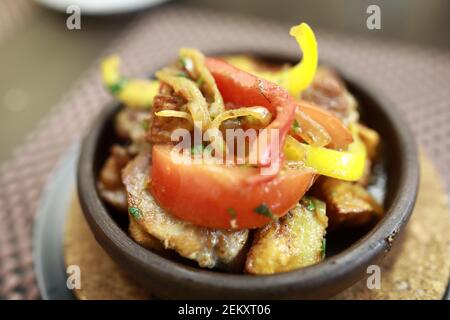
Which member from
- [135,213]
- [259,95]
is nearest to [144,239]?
[135,213]

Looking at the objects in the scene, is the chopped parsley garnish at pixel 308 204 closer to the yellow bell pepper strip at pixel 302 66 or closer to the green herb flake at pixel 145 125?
the yellow bell pepper strip at pixel 302 66

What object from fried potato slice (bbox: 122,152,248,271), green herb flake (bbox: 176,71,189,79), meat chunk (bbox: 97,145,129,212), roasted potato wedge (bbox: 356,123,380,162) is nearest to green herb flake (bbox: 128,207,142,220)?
fried potato slice (bbox: 122,152,248,271)

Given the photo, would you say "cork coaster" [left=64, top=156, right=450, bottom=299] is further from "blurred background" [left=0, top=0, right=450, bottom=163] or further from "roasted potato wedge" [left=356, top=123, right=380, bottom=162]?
"blurred background" [left=0, top=0, right=450, bottom=163]

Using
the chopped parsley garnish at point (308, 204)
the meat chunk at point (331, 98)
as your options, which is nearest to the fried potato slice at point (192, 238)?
the chopped parsley garnish at point (308, 204)

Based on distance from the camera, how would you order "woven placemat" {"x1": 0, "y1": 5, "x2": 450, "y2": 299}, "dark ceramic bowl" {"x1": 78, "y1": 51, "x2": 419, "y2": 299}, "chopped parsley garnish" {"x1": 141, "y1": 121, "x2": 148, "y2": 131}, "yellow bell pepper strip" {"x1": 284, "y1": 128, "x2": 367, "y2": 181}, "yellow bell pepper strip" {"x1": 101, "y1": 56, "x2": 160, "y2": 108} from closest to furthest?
"dark ceramic bowl" {"x1": 78, "y1": 51, "x2": 419, "y2": 299}, "yellow bell pepper strip" {"x1": 284, "y1": 128, "x2": 367, "y2": 181}, "chopped parsley garnish" {"x1": 141, "y1": 121, "x2": 148, "y2": 131}, "yellow bell pepper strip" {"x1": 101, "y1": 56, "x2": 160, "y2": 108}, "woven placemat" {"x1": 0, "y1": 5, "x2": 450, "y2": 299}
